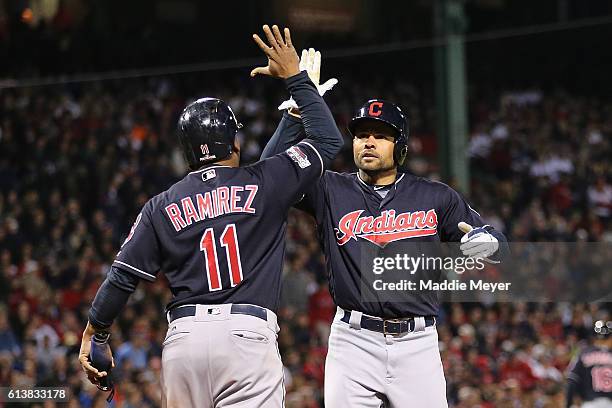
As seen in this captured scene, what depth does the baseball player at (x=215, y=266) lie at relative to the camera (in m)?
3.84

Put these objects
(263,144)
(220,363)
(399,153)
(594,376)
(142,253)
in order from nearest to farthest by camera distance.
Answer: (220,363)
(142,253)
(399,153)
(594,376)
(263,144)

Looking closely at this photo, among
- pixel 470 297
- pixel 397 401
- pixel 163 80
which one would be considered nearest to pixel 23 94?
pixel 163 80

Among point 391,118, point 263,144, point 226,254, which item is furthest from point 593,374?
point 263,144

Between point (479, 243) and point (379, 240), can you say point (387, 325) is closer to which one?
point (379, 240)

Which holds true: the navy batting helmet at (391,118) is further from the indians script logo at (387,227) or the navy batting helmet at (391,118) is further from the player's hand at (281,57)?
the player's hand at (281,57)

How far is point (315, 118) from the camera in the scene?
4219 mm

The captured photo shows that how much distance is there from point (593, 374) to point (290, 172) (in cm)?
530

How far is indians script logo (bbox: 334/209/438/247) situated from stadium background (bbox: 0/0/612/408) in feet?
12.8

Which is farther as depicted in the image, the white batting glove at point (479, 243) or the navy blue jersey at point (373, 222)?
the navy blue jersey at point (373, 222)

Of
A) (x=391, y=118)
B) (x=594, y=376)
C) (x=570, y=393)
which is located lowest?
(x=570, y=393)

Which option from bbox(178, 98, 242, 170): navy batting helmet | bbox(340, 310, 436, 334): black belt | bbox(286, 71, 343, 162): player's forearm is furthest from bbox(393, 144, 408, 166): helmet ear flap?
bbox(178, 98, 242, 170): navy batting helmet

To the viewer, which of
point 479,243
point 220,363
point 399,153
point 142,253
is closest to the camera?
point 220,363

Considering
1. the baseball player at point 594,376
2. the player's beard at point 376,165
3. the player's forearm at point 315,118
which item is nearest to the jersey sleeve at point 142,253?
the player's forearm at point 315,118

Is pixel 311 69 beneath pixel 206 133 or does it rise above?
above
